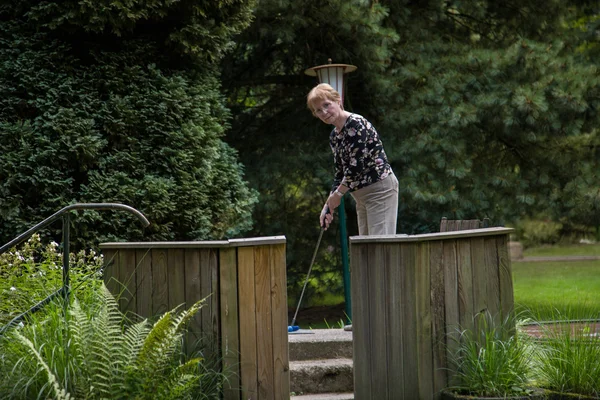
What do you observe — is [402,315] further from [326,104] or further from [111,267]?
[111,267]

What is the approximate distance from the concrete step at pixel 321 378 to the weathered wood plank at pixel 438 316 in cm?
98

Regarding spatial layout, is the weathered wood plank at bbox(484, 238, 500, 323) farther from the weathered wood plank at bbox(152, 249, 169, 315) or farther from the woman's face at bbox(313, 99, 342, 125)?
the weathered wood plank at bbox(152, 249, 169, 315)

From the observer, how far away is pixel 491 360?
14.7 ft

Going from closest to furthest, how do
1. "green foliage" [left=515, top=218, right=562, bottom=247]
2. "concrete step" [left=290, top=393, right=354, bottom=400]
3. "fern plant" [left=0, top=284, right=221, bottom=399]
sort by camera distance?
1. "fern plant" [left=0, top=284, right=221, bottom=399]
2. "concrete step" [left=290, top=393, right=354, bottom=400]
3. "green foliage" [left=515, top=218, right=562, bottom=247]

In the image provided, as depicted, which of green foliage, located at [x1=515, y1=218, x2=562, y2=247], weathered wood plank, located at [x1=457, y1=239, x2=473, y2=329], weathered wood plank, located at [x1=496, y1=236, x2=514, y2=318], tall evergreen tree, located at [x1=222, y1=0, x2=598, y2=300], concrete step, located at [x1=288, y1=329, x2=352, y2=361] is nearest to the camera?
weathered wood plank, located at [x1=457, y1=239, x2=473, y2=329]

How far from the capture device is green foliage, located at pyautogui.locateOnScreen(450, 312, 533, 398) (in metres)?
4.46

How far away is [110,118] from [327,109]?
2711 millimetres

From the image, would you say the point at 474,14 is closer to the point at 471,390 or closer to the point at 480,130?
the point at 480,130

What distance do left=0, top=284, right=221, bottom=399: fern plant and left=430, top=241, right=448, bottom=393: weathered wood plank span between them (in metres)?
1.36

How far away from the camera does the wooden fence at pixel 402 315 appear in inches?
181

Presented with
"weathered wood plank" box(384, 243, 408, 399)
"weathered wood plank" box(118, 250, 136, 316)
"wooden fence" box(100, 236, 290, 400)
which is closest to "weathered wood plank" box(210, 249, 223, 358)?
"wooden fence" box(100, 236, 290, 400)

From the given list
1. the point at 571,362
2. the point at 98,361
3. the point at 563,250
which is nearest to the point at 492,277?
the point at 571,362

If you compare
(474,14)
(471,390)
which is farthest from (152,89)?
(474,14)

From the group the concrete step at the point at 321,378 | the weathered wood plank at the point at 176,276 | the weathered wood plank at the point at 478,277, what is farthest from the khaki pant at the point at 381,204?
the weathered wood plank at the point at 176,276
